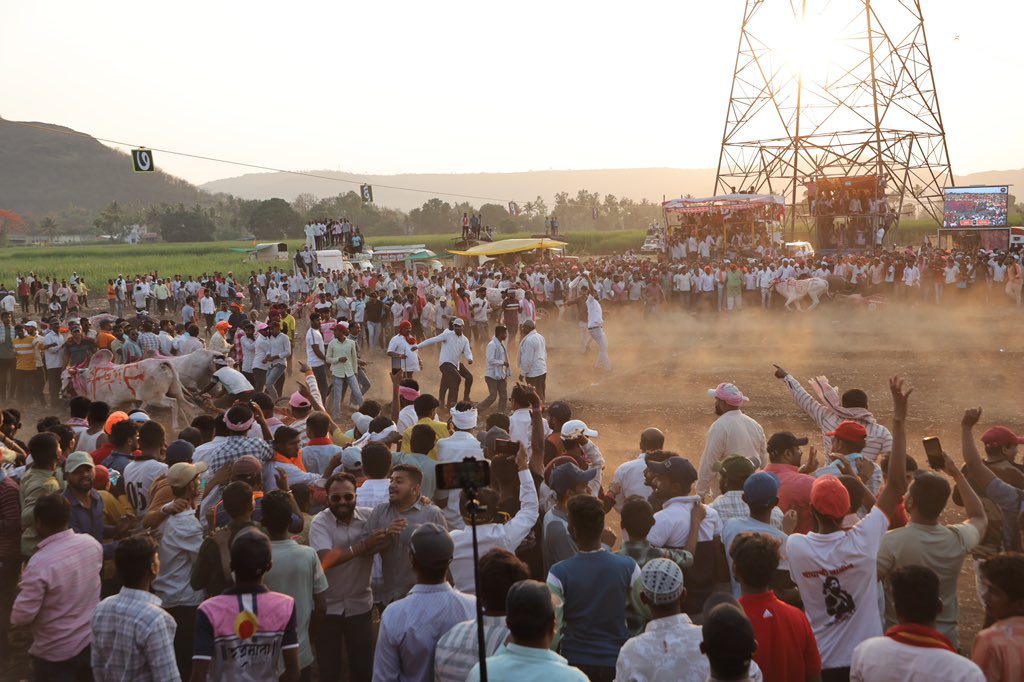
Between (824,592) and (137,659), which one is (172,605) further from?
(824,592)

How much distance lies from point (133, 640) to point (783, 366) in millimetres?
16035

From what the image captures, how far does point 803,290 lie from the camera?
93.0 feet

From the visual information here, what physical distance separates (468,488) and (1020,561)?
2.52 m

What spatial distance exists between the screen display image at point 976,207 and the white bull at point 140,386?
36925 millimetres

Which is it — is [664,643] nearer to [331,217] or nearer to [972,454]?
[972,454]

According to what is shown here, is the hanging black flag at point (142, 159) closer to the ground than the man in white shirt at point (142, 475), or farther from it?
farther from it

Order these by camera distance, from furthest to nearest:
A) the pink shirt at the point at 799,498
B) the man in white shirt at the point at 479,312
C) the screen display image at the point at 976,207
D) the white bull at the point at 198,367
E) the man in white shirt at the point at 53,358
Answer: the screen display image at the point at 976,207, the man in white shirt at the point at 479,312, the man in white shirt at the point at 53,358, the white bull at the point at 198,367, the pink shirt at the point at 799,498

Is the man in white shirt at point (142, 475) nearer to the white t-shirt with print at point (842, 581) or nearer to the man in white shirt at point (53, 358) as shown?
the white t-shirt with print at point (842, 581)

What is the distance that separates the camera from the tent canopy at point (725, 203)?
40781 mm

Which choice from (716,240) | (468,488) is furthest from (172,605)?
(716,240)

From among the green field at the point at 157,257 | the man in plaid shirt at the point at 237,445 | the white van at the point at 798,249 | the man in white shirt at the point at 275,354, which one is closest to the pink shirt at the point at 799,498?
the man in plaid shirt at the point at 237,445

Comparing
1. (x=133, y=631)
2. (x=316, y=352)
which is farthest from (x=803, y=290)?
(x=133, y=631)

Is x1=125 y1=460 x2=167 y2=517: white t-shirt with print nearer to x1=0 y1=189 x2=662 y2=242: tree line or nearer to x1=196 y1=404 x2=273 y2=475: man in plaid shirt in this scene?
x1=196 y1=404 x2=273 y2=475: man in plaid shirt

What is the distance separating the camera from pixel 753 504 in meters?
5.43
